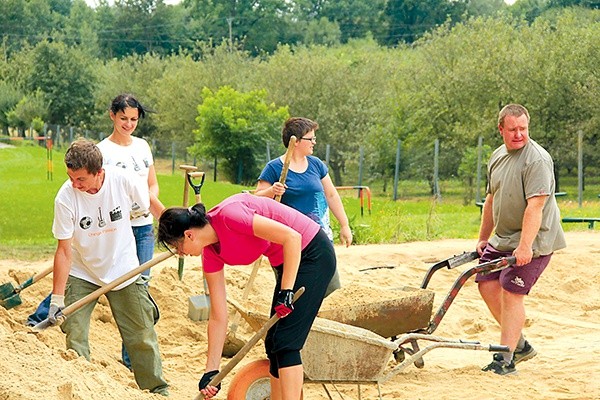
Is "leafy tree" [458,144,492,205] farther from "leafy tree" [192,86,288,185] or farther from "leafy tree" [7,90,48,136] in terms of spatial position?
"leafy tree" [7,90,48,136]

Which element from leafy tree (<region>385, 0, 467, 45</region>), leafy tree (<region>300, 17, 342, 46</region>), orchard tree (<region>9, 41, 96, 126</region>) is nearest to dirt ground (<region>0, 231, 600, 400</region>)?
orchard tree (<region>9, 41, 96, 126</region>)

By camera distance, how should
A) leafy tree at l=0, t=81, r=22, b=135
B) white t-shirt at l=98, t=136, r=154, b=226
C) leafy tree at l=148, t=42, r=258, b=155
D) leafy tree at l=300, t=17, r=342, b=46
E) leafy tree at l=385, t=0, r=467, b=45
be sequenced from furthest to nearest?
leafy tree at l=300, t=17, r=342, b=46, leafy tree at l=385, t=0, r=467, b=45, leafy tree at l=0, t=81, r=22, b=135, leafy tree at l=148, t=42, r=258, b=155, white t-shirt at l=98, t=136, r=154, b=226

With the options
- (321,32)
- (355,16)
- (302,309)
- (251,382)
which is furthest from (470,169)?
(355,16)

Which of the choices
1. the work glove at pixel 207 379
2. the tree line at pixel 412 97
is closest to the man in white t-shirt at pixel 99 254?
the work glove at pixel 207 379

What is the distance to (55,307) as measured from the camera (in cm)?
539

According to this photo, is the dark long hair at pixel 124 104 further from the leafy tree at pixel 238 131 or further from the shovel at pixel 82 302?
the leafy tree at pixel 238 131

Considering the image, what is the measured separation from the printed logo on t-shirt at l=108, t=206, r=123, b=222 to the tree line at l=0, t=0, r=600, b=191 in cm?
2158

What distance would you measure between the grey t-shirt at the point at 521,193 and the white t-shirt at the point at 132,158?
2.32 meters

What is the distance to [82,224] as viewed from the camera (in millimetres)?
5445

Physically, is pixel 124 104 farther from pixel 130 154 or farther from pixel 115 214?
pixel 115 214

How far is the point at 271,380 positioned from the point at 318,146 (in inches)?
1158

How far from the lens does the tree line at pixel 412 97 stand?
2994 cm

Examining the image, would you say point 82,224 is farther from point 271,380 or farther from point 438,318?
point 438,318

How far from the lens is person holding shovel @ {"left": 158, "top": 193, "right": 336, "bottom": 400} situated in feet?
14.9
